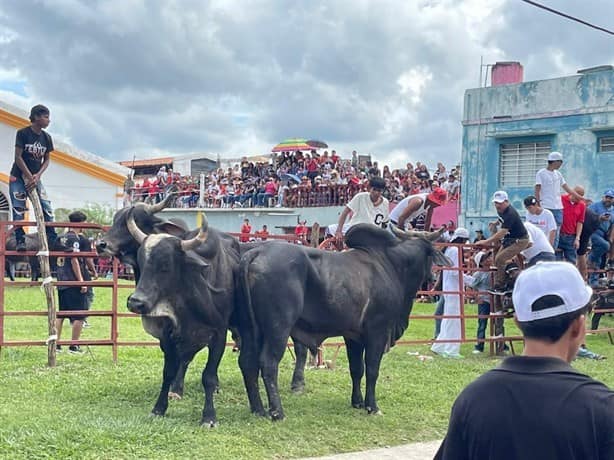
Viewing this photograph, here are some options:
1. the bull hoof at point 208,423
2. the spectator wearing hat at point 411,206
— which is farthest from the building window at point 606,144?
the bull hoof at point 208,423

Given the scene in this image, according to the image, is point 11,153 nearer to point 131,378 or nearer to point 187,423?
point 131,378

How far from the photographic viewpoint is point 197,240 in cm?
708

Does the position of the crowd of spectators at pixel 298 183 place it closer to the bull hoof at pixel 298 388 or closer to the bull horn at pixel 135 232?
the bull hoof at pixel 298 388

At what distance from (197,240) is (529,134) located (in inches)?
673

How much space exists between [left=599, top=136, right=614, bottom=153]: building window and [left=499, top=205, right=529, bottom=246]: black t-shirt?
37.4ft

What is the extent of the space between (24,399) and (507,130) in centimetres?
→ 1811

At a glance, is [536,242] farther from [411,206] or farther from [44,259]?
[44,259]

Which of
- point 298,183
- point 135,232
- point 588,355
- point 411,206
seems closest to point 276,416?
point 135,232

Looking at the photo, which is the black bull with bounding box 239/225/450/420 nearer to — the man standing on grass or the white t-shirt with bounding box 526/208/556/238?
the man standing on grass

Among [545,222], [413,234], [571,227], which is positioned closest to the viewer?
[413,234]

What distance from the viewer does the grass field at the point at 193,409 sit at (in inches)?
243

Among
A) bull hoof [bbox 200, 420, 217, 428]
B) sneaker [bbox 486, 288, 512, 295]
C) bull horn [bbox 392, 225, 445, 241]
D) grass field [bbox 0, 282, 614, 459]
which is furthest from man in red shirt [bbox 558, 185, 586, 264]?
bull hoof [bbox 200, 420, 217, 428]

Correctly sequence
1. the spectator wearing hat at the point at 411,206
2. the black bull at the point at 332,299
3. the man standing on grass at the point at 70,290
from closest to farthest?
1. the black bull at the point at 332,299
2. the spectator wearing hat at the point at 411,206
3. the man standing on grass at the point at 70,290

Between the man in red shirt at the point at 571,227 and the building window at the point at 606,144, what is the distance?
8550 millimetres
